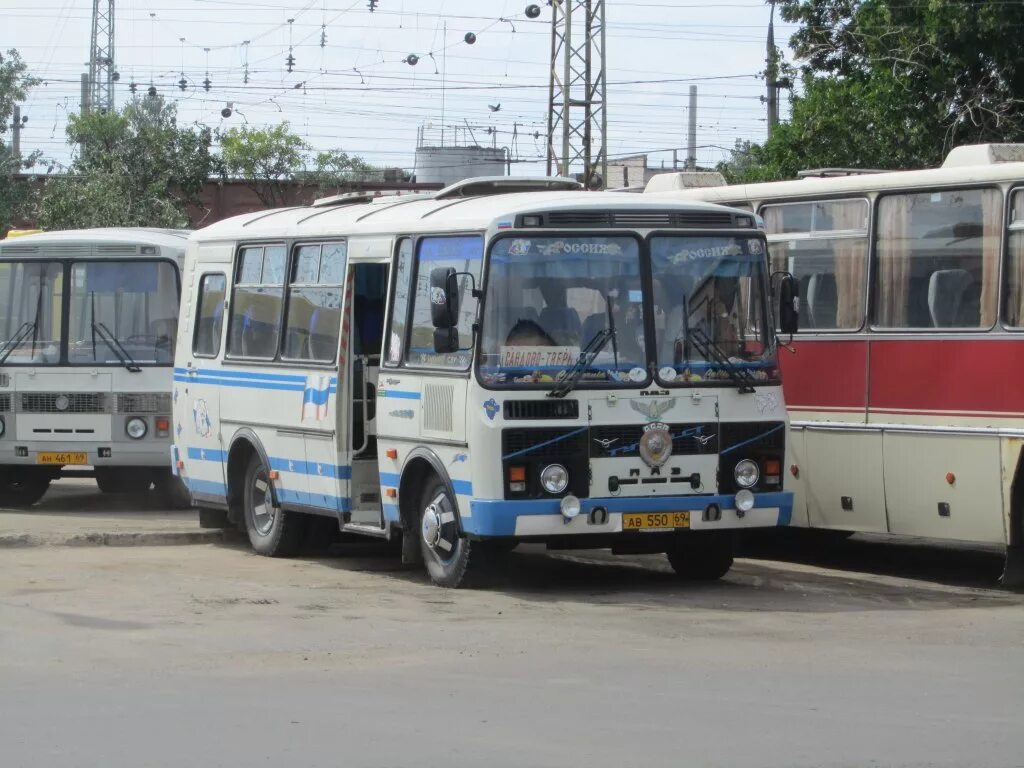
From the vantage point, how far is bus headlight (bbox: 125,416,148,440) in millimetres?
19703

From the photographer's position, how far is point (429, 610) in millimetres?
12164

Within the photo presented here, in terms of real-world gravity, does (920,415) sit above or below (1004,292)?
below

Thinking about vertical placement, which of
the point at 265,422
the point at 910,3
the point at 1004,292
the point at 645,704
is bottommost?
the point at 645,704

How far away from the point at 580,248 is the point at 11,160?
1591 inches

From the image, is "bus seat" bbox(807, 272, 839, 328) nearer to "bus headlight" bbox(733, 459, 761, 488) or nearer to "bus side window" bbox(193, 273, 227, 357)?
"bus headlight" bbox(733, 459, 761, 488)

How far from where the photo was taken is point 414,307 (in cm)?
1367

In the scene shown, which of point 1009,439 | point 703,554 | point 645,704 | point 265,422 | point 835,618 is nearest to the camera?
point 645,704

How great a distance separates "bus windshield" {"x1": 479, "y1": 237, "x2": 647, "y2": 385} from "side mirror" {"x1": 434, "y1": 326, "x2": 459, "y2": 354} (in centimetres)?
23

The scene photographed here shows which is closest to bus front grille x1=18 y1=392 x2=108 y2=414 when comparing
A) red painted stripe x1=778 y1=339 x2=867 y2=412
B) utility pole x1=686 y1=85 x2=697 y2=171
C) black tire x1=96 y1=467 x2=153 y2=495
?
black tire x1=96 y1=467 x2=153 y2=495

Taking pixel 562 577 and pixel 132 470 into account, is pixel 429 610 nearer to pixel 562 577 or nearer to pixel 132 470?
pixel 562 577

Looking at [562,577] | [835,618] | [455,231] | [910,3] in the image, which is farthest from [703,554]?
[910,3]

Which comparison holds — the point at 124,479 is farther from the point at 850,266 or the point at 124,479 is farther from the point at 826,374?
the point at 850,266

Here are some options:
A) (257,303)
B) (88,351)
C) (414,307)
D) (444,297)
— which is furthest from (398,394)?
(88,351)

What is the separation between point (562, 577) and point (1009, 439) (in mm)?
3520
